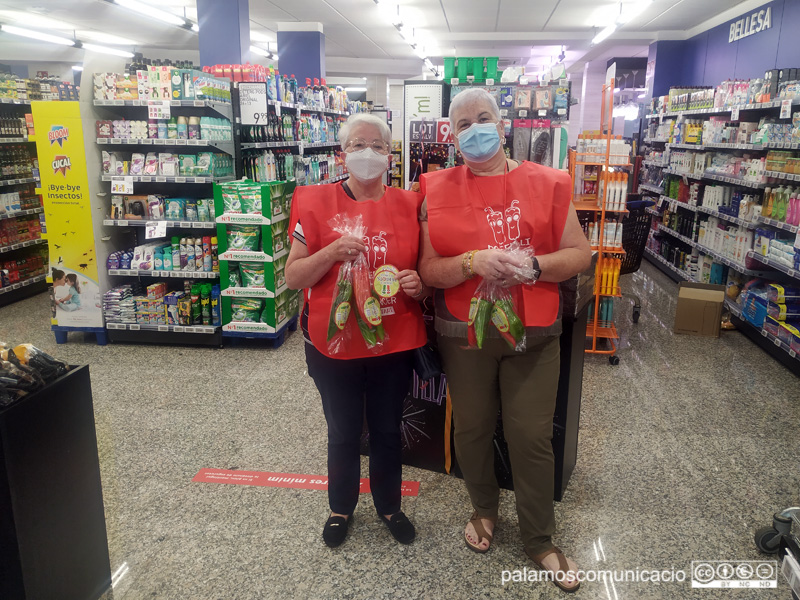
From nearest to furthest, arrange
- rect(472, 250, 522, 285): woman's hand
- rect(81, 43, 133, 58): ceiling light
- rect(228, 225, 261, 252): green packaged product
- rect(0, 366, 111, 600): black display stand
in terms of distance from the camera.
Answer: rect(0, 366, 111, 600): black display stand → rect(472, 250, 522, 285): woman's hand → rect(228, 225, 261, 252): green packaged product → rect(81, 43, 133, 58): ceiling light

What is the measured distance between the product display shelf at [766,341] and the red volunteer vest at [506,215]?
353 centimetres

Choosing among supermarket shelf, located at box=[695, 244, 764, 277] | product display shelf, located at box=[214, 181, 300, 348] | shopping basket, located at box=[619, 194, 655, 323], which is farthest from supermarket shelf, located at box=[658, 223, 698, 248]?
product display shelf, located at box=[214, 181, 300, 348]

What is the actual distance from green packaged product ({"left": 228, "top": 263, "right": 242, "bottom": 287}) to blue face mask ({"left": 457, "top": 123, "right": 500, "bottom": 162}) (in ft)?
11.0

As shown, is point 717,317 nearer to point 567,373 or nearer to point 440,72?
point 567,373

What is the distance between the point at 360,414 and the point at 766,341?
14.2 feet

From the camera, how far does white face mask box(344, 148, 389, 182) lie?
221 cm

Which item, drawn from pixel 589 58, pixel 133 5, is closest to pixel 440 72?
pixel 589 58

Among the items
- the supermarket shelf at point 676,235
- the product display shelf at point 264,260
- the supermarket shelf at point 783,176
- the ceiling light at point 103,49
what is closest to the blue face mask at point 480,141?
the product display shelf at point 264,260

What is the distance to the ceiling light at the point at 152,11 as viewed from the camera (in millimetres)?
11047

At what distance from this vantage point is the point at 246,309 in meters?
5.19

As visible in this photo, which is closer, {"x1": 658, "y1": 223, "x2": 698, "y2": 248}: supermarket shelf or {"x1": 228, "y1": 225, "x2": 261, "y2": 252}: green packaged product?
{"x1": 228, "y1": 225, "x2": 261, "y2": 252}: green packaged product

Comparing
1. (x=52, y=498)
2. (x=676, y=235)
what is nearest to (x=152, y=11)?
(x=676, y=235)

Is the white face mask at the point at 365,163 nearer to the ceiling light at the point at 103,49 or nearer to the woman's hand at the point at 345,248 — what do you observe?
the woman's hand at the point at 345,248

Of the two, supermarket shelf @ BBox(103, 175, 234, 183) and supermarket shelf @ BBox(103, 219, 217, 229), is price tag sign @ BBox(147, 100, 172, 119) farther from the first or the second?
supermarket shelf @ BBox(103, 219, 217, 229)
